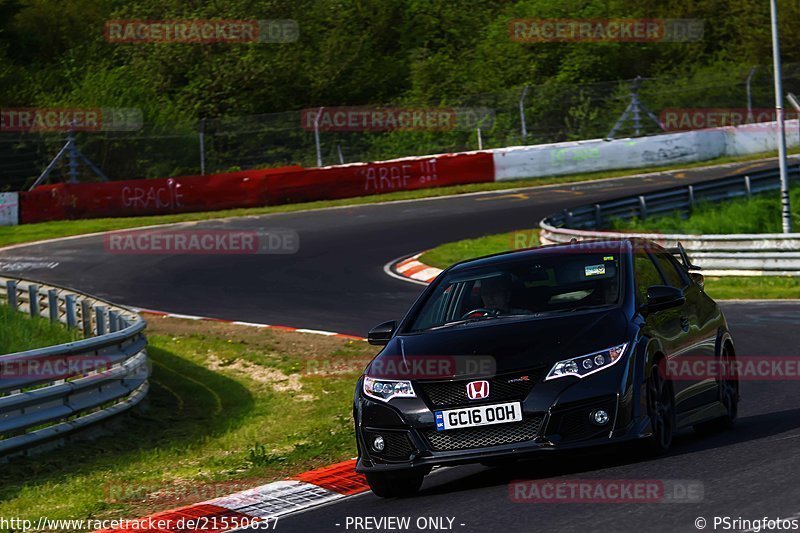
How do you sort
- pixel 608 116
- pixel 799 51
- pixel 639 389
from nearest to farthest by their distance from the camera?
pixel 639 389 < pixel 608 116 < pixel 799 51

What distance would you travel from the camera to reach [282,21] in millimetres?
51938

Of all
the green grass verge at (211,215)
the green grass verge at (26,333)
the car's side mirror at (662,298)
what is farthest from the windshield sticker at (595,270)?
the green grass verge at (211,215)

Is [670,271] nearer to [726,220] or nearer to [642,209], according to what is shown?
[726,220]

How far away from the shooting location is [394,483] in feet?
25.2

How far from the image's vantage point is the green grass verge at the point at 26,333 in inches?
569

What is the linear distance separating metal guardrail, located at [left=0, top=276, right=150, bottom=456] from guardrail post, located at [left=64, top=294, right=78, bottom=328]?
6.71 feet

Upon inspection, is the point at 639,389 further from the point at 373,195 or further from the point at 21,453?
the point at 373,195

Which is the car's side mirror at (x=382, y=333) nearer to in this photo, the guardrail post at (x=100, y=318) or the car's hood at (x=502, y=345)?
the car's hood at (x=502, y=345)

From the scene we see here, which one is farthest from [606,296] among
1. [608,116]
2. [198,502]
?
[608,116]

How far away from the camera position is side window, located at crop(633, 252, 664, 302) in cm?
845

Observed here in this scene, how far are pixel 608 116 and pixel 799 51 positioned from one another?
13092 mm

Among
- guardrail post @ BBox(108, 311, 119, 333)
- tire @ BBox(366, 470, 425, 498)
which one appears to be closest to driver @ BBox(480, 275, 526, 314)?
tire @ BBox(366, 470, 425, 498)

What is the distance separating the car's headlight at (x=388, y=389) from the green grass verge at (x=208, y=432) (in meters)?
1.34

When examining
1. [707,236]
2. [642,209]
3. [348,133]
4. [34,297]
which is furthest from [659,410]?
[348,133]
